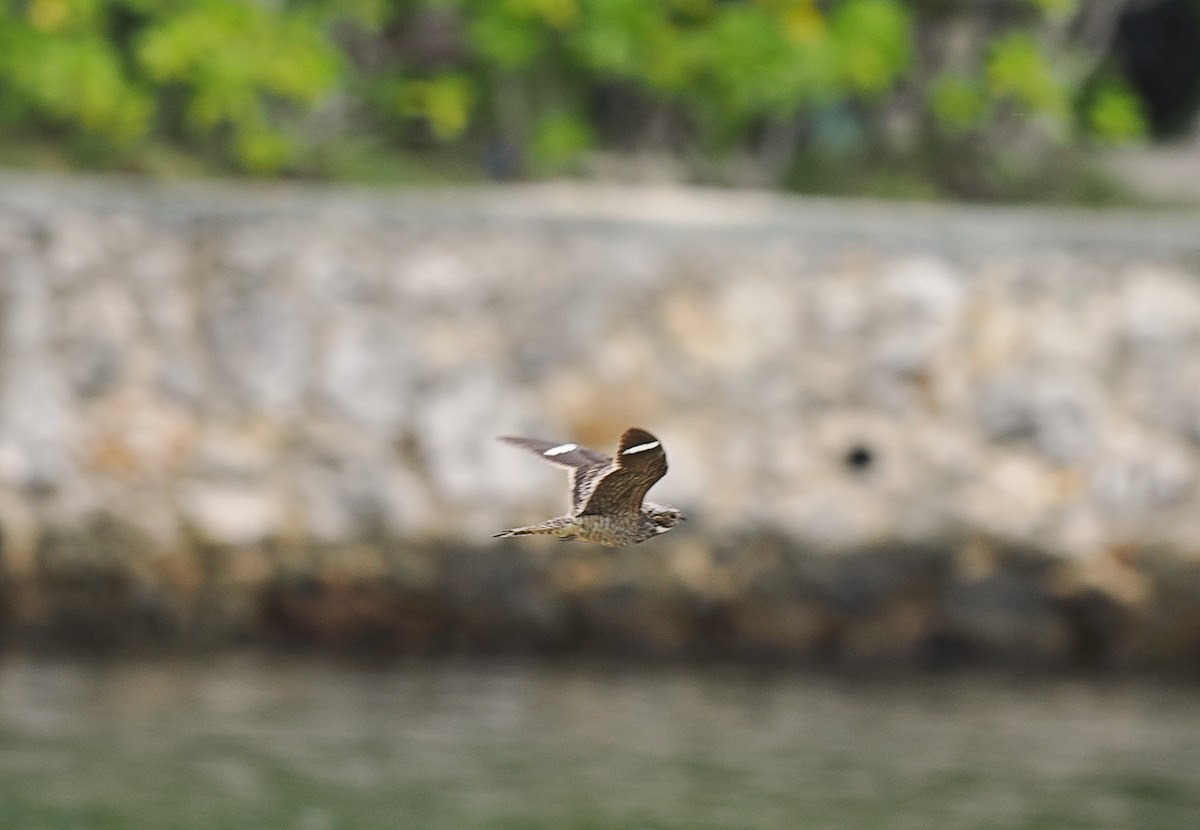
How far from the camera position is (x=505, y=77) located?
11453 millimetres

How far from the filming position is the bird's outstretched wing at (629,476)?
4.29m

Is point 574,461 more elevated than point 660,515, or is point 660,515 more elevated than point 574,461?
point 574,461

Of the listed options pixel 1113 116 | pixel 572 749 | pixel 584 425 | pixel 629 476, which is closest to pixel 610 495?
pixel 629 476

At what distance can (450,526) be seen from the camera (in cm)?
945

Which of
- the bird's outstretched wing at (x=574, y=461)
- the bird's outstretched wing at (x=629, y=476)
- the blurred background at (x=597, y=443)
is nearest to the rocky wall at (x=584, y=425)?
the blurred background at (x=597, y=443)

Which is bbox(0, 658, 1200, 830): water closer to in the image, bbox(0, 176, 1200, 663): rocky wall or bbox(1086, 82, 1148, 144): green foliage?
bbox(0, 176, 1200, 663): rocky wall

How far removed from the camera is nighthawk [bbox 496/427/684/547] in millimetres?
4406

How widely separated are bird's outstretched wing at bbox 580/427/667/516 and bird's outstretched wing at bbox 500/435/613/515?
37 millimetres

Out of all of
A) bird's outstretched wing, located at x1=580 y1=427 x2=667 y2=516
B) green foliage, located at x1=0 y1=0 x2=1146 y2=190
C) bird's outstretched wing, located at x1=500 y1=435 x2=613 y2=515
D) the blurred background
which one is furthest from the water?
green foliage, located at x1=0 y1=0 x2=1146 y2=190

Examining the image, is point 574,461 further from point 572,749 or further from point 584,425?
point 584,425

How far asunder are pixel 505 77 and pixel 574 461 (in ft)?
22.5

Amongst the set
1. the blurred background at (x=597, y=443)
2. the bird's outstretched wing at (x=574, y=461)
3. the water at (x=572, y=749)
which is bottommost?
the water at (x=572, y=749)

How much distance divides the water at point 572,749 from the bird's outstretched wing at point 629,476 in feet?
7.82

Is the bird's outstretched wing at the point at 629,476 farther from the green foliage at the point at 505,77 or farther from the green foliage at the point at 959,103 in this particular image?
the green foliage at the point at 959,103
